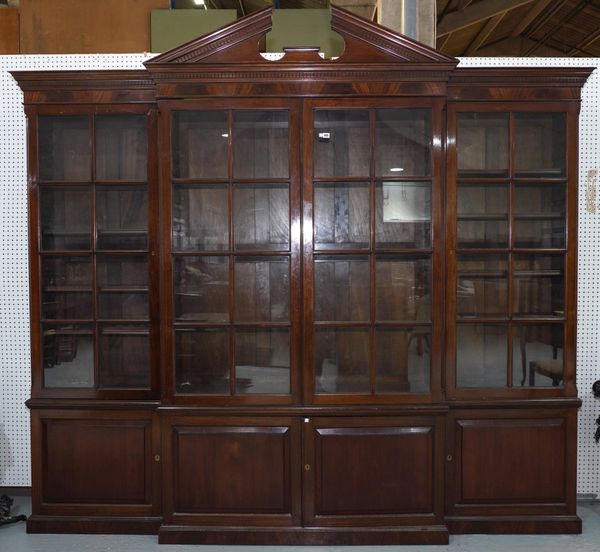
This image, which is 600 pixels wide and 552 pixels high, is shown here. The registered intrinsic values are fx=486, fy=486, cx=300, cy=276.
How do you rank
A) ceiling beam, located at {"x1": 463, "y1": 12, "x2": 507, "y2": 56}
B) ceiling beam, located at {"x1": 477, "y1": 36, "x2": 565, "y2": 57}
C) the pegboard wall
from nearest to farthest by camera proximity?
the pegboard wall < ceiling beam, located at {"x1": 463, "y1": 12, "x2": 507, "y2": 56} < ceiling beam, located at {"x1": 477, "y1": 36, "x2": 565, "y2": 57}

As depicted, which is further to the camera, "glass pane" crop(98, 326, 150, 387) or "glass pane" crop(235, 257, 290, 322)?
"glass pane" crop(98, 326, 150, 387)

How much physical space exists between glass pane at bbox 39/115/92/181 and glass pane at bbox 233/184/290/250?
92 centimetres

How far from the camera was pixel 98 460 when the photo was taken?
2.77 metres

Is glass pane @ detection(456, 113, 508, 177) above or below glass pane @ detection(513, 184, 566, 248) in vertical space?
above

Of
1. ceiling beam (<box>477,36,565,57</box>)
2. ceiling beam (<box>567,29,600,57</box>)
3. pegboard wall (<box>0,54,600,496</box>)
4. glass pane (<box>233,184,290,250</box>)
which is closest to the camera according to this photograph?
glass pane (<box>233,184,290,250</box>)

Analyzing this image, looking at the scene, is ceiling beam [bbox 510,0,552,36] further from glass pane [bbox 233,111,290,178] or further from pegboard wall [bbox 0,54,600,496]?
glass pane [bbox 233,111,290,178]

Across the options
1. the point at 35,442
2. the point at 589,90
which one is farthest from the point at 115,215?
the point at 589,90

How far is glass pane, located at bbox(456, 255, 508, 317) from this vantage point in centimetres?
280

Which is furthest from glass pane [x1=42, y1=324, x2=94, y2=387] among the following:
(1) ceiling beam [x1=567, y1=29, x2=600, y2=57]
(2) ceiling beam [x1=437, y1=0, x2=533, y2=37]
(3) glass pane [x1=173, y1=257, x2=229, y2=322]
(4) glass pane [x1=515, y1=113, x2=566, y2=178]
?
(1) ceiling beam [x1=567, y1=29, x2=600, y2=57]

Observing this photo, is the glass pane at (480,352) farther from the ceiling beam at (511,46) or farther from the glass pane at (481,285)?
the ceiling beam at (511,46)

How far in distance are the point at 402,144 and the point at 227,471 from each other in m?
2.01

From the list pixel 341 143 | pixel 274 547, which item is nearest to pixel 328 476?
pixel 274 547

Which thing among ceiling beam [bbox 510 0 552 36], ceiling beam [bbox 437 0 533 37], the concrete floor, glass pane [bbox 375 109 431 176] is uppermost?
ceiling beam [bbox 510 0 552 36]

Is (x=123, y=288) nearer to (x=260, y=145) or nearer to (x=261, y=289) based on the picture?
(x=261, y=289)
